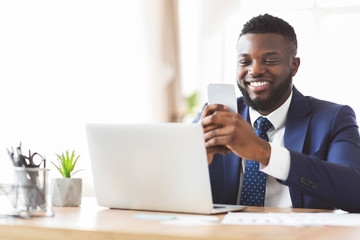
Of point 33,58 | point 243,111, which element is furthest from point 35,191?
point 33,58

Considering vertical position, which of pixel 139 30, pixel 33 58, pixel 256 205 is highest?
pixel 139 30

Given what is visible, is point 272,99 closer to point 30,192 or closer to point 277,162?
point 277,162

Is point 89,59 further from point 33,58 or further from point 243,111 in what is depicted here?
point 243,111

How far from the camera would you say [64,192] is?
75.7 inches

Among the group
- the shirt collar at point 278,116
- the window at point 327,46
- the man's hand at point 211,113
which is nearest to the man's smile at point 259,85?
the shirt collar at point 278,116

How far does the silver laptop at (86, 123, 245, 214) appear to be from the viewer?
1633 millimetres

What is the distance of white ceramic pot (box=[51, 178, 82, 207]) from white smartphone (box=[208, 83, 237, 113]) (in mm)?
553

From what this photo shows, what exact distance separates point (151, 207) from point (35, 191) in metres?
0.35

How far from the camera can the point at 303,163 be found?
1808mm

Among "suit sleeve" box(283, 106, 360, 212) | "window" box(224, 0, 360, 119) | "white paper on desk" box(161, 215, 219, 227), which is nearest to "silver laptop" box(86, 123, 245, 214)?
"white paper on desk" box(161, 215, 219, 227)

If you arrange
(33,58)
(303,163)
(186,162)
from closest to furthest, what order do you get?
1. (186,162)
2. (303,163)
3. (33,58)

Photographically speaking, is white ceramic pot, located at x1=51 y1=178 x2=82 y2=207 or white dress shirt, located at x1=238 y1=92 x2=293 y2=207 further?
white ceramic pot, located at x1=51 y1=178 x2=82 y2=207

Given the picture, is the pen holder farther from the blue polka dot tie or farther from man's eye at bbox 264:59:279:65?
man's eye at bbox 264:59:279:65

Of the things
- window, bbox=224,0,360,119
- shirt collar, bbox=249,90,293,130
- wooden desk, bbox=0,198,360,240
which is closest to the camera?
wooden desk, bbox=0,198,360,240
